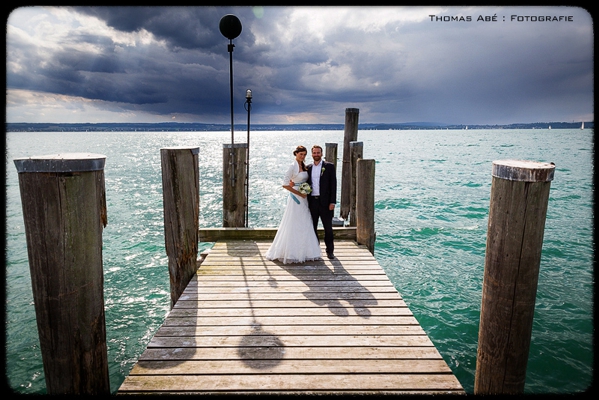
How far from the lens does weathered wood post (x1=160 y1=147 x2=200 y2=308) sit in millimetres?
4684

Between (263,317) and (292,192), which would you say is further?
(292,192)

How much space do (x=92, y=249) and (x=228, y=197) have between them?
5.14 m

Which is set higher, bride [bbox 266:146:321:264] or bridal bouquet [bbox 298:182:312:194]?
bridal bouquet [bbox 298:182:312:194]

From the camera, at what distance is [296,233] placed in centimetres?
604

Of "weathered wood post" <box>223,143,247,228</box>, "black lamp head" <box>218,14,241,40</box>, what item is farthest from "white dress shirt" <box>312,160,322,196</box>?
"black lamp head" <box>218,14,241,40</box>

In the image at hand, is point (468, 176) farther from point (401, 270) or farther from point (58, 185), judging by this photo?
point (58, 185)

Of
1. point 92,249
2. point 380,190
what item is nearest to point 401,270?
point 92,249

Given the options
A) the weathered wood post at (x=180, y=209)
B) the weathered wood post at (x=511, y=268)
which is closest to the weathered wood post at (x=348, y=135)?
the weathered wood post at (x=180, y=209)

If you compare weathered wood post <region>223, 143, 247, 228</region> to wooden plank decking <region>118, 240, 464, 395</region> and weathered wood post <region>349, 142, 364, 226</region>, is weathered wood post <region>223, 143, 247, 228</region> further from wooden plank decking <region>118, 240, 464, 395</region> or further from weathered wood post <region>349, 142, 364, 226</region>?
weathered wood post <region>349, 142, 364, 226</region>

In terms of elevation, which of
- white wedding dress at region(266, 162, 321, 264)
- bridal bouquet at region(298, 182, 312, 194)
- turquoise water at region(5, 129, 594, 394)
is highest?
bridal bouquet at region(298, 182, 312, 194)

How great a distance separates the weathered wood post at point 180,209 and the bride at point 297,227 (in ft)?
4.92

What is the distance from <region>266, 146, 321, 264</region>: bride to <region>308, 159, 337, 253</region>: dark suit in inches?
5.0

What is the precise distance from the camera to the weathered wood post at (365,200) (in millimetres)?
6535

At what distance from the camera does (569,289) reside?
879 cm
